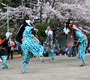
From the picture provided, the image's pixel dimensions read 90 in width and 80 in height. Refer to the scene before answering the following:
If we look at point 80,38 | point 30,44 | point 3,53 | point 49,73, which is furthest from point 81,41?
point 3,53

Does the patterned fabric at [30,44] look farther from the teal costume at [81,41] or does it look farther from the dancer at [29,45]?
the teal costume at [81,41]

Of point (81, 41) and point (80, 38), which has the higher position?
point (80, 38)

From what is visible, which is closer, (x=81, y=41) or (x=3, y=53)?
(x=81, y=41)

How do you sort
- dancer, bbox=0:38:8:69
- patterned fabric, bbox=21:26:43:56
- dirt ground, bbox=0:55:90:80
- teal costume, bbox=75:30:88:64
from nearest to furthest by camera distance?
1. dirt ground, bbox=0:55:90:80
2. patterned fabric, bbox=21:26:43:56
3. teal costume, bbox=75:30:88:64
4. dancer, bbox=0:38:8:69

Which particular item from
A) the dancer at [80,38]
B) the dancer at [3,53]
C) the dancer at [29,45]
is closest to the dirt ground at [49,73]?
the dancer at [3,53]

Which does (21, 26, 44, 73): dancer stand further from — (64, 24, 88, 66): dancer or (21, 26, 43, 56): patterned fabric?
(64, 24, 88, 66): dancer

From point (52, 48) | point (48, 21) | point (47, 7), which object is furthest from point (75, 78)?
point (48, 21)

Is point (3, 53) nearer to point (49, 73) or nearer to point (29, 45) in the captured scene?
point (29, 45)

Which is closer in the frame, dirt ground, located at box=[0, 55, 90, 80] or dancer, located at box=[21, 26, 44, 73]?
dirt ground, located at box=[0, 55, 90, 80]

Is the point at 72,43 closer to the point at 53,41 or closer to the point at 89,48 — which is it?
the point at 53,41

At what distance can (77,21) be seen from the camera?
2816 centimetres

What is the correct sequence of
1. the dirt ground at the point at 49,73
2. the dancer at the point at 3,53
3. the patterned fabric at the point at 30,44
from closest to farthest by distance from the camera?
1. the dirt ground at the point at 49,73
2. the patterned fabric at the point at 30,44
3. the dancer at the point at 3,53

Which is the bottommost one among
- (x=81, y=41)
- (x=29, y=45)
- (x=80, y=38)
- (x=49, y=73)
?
(x=49, y=73)

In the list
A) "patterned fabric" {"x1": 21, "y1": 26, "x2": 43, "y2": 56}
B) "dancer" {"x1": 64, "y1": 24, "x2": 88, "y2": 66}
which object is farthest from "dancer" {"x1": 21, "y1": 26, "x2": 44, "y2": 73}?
"dancer" {"x1": 64, "y1": 24, "x2": 88, "y2": 66}
